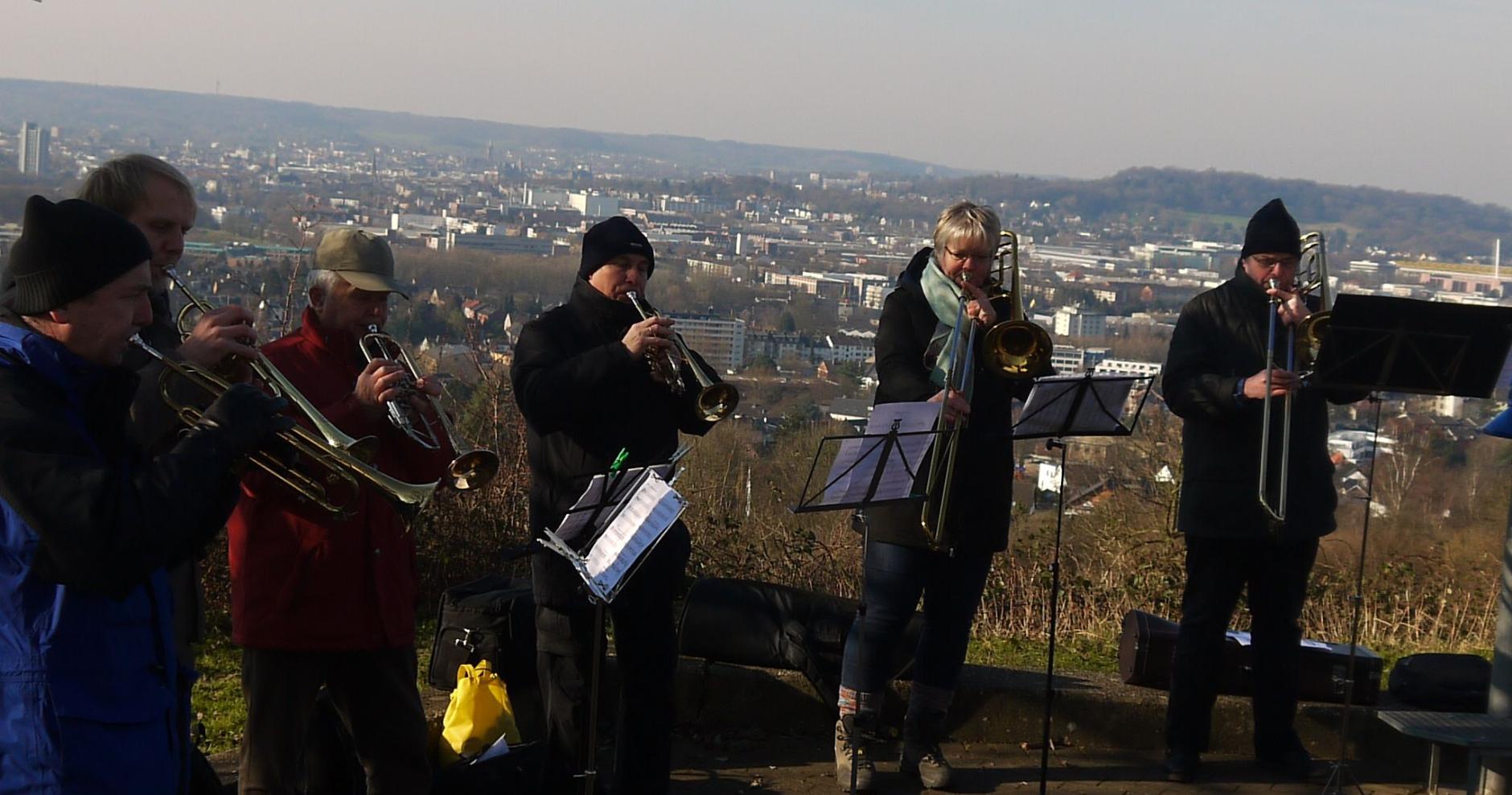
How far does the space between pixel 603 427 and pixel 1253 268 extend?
2.52m

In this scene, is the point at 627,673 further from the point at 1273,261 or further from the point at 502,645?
the point at 1273,261

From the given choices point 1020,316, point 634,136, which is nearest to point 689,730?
point 1020,316

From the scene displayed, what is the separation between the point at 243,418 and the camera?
2.70 m

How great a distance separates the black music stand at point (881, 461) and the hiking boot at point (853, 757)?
994mm

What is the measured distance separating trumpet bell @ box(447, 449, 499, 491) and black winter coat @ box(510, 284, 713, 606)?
0.57m

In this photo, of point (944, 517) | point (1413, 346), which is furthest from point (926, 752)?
point (1413, 346)

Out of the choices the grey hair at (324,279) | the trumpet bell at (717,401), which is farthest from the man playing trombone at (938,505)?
the grey hair at (324,279)

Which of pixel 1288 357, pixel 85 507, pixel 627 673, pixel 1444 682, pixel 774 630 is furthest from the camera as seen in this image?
pixel 1444 682

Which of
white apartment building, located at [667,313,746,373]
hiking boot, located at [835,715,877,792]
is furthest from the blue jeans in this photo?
white apartment building, located at [667,313,746,373]

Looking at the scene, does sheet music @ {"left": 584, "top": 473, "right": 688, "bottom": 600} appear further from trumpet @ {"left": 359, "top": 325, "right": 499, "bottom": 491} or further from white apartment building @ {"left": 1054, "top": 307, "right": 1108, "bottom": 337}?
white apartment building @ {"left": 1054, "top": 307, "right": 1108, "bottom": 337}

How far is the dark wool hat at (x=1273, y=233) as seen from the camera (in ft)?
17.2

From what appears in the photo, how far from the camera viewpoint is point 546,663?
15.3 feet

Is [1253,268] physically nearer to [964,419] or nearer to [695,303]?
[964,419]

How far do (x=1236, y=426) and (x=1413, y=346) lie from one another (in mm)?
712
